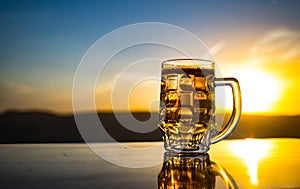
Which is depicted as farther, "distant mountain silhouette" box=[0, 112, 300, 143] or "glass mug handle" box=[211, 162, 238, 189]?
"distant mountain silhouette" box=[0, 112, 300, 143]

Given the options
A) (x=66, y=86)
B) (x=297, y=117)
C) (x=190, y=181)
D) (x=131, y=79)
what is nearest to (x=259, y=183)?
(x=190, y=181)

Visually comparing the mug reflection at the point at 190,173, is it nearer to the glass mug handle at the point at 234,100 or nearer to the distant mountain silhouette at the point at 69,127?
the glass mug handle at the point at 234,100

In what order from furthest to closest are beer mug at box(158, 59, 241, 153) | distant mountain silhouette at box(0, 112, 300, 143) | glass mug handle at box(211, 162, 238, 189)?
distant mountain silhouette at box(0, 112, 300, 143) < beer mug at box(158, 59, 241, 153) < glass mug handle at box(211, 162, 238, 189)

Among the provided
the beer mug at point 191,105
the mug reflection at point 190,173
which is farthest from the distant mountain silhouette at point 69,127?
the mug reflection at point 190,173

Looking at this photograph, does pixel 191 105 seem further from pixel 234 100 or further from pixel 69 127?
pixel 69 127

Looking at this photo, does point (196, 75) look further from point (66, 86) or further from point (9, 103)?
point (9, 103)

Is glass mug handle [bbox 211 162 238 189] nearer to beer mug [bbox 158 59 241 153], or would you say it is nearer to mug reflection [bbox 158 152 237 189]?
mug reflection [bbox 158 152 237 189]

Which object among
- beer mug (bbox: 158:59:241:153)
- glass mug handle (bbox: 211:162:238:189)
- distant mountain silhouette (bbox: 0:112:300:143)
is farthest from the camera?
distant mountain silhouette (bbox: 0:112:300:143)

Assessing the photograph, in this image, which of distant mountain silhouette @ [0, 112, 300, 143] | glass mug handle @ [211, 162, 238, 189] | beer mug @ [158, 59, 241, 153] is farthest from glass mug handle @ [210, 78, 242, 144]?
distant mountain silhouette @ [0, 112, 300, 143]
